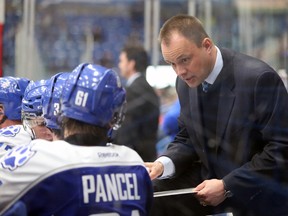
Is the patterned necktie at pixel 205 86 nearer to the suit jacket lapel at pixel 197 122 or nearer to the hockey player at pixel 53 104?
the suit jacket lapel at pixel 197 122

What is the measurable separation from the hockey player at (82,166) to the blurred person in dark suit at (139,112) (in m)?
3.31

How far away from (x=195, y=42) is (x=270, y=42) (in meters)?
5.90

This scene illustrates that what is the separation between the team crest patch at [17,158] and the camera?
1939 mm

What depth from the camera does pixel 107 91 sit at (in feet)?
6.77

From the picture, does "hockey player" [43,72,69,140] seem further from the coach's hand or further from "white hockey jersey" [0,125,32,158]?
the coach's hand

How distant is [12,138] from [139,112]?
281cm

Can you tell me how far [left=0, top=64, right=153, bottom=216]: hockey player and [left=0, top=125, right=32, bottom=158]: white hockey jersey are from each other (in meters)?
0.70

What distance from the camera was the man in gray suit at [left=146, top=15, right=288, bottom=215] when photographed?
2.81 m

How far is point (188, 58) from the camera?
2.90 metres

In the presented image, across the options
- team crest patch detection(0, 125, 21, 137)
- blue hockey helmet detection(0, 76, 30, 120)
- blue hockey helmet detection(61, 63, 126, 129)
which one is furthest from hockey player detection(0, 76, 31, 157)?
blue hockey helmet detection(61, 63, 126, 129)

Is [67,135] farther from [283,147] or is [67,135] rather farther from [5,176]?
[283,147]

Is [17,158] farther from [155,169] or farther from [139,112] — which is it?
[139,112]

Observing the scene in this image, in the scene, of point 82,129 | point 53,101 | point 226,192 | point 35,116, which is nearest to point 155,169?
point 226,192

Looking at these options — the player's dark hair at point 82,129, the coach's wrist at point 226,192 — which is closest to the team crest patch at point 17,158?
the player's dark hair at point 82,129
